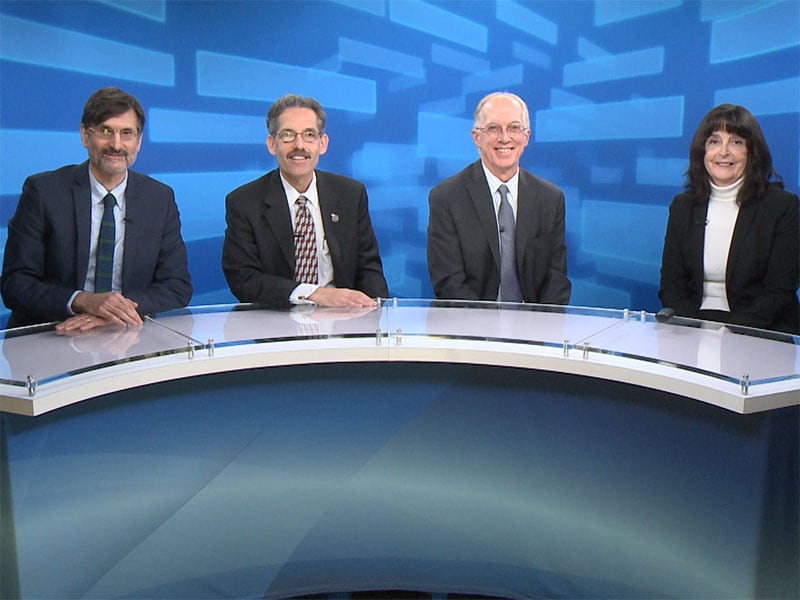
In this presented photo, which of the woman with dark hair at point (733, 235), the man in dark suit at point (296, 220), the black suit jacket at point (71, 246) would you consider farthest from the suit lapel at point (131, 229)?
the woman with dark hair at point (733, 235)

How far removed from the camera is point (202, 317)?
7.13 ft

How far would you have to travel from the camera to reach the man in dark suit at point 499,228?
2.85 metres

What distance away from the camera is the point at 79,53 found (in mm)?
3383

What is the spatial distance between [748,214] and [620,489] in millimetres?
1467

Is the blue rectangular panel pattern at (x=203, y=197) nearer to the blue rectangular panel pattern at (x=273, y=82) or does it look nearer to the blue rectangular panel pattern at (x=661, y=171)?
the blue rectangular panel pattern at (x=273, y=82)

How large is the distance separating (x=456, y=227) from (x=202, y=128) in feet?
4.87

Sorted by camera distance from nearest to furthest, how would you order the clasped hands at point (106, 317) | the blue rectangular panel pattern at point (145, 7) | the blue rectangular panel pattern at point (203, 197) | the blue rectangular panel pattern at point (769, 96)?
1. the clasped hands at point (106, 317)
2. the blue rectangular panel pattern at point (769, 96)
3. the blue rectangular panel pattern at point (145, 7)
4. the blue rectangular panel pattern at point (203, 197)

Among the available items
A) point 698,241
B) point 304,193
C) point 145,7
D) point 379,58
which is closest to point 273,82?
point 379,58

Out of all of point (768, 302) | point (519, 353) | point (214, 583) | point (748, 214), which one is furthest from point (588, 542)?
point (748, 214)

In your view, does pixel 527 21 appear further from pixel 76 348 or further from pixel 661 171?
pixel 76 348

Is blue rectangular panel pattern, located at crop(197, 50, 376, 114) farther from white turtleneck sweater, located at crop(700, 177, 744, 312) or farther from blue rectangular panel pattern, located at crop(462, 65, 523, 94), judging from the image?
white turtleneck sweater, located at crop(700, 177, 744, 312)

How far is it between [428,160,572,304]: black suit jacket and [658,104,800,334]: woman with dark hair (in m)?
→ 0.42

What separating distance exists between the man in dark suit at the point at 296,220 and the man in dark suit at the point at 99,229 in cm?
24

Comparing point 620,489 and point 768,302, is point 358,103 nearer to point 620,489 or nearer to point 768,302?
point 768,302
